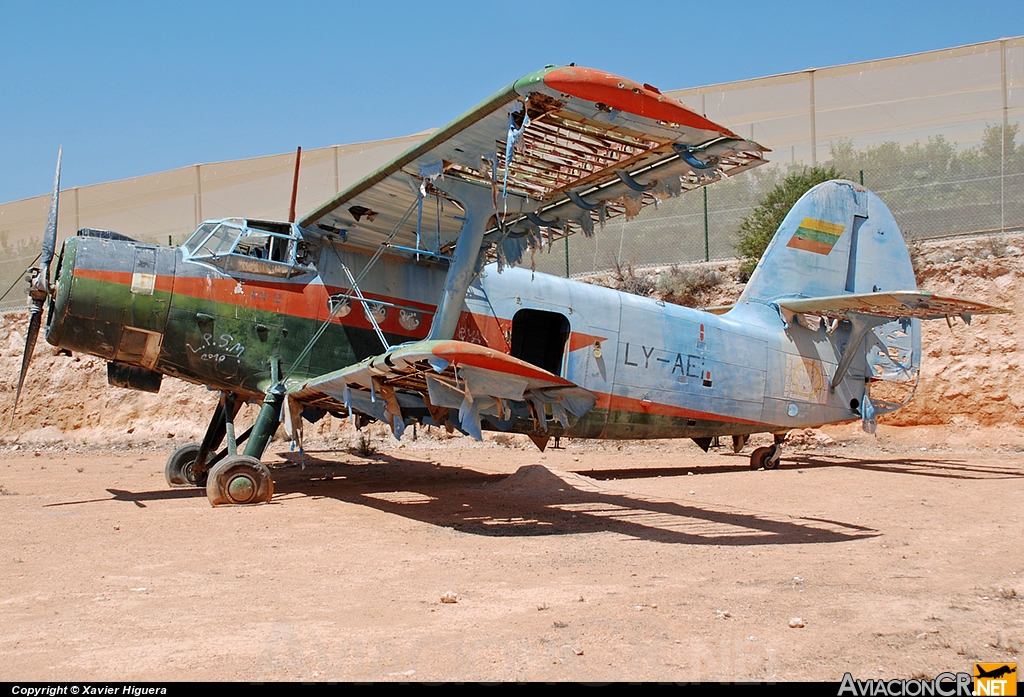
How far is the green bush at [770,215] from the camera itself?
1877 centimetres

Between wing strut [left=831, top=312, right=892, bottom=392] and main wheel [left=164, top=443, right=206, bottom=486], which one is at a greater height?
wing strut [left=831, top=312, right=892, bottom=392]

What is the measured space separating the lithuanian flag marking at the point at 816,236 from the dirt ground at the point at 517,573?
3.53m

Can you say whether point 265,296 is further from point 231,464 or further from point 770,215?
point 770,215

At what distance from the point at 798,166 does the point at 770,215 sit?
4.14 m

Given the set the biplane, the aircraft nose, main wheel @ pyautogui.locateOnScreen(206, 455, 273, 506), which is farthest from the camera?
the aircraft nose

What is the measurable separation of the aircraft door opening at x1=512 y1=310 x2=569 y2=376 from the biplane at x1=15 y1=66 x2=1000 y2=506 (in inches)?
1.4

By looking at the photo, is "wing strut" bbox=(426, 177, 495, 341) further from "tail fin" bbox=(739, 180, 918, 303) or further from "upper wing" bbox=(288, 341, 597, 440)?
"tail fin" bbox=(739, 180, 918, 303)

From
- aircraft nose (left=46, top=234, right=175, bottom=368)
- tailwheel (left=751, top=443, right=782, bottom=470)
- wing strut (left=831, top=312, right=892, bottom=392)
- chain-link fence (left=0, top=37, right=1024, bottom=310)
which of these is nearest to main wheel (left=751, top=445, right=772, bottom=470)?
tailwheel (left=751, top=443, right=782, bottom=470)

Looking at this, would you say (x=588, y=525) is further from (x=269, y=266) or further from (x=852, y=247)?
(x=852, y=247)

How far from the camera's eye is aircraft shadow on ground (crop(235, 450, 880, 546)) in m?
7.34

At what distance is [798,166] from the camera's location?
22344 millimetres

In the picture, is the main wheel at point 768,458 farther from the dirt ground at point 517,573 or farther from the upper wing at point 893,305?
the upper wing at point 893,305

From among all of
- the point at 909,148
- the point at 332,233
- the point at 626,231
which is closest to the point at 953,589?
the point at 332,233

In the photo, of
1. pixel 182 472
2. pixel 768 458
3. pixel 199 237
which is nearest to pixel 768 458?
pixel 768 458
